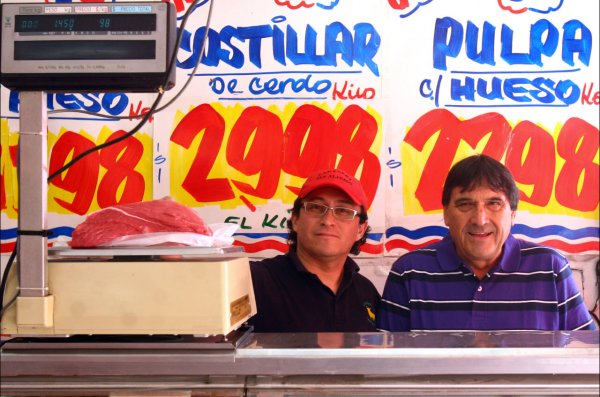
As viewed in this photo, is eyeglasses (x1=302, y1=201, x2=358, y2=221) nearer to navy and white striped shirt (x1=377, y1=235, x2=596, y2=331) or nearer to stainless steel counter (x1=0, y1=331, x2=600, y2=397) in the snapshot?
navy and white striped shirt (x1=377, y1=235, x2=596, y2=331)

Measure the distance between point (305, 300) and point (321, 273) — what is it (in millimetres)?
156

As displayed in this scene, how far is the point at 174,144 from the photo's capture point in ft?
8.53

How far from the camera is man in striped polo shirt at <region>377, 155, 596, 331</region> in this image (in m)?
1.92

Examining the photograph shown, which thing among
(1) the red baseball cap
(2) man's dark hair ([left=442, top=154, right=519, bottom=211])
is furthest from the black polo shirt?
(2) man's dark hair ([left=442, top=154, right=519, bottom=211])

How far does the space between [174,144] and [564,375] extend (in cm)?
190

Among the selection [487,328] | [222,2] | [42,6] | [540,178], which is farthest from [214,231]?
[540,178]

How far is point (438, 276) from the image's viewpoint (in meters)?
2.03

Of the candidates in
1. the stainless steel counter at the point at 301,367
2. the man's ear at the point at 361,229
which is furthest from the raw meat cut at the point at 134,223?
the man's ear at the point at 361,229

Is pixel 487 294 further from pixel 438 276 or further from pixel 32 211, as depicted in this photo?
pixel 32 211

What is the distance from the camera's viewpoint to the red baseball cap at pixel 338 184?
2275 mm

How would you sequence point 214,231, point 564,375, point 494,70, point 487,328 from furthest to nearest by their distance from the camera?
point 494,70
point 487,328
point 214,231
point 564,375

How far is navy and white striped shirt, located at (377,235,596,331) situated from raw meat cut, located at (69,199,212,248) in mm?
933

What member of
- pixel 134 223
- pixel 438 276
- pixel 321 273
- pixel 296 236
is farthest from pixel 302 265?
pixel 134 223

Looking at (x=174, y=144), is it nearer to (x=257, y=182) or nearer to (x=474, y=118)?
(x=257, y=182)
